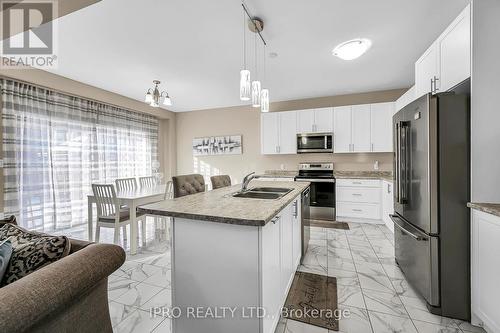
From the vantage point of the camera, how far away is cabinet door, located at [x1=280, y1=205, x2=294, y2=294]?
157 centimetres

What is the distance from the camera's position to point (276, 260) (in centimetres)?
139

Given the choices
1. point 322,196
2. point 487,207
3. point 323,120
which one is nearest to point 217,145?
point 323,120

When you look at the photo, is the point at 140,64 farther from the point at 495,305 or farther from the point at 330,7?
the point at 495,305

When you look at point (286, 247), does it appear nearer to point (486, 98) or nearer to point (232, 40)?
point (486, 98)

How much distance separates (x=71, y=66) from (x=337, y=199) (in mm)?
4830

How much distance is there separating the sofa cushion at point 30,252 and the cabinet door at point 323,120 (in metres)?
4.24

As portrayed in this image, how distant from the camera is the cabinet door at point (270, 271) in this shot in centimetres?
116

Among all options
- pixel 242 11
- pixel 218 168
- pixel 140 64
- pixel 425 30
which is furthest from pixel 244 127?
pixel 425 30

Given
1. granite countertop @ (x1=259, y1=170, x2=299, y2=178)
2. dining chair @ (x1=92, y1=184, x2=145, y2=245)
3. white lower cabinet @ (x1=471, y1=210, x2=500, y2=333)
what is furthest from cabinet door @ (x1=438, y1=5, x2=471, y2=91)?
dining chair @ (x1=92, y1=184, x2=145, y2=245)

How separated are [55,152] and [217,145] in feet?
10.3

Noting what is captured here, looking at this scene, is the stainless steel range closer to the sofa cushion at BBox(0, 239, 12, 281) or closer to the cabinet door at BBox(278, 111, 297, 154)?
the cabinet door at BBox(278, 111, 297, 154)

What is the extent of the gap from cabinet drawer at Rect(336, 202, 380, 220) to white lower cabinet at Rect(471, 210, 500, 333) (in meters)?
2.42

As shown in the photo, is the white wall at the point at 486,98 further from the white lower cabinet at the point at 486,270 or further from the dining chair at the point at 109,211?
the dining chair at the point at 109,211

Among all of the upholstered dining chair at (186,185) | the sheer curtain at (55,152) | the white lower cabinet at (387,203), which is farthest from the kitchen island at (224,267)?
the sheer curtain at (55,152)
